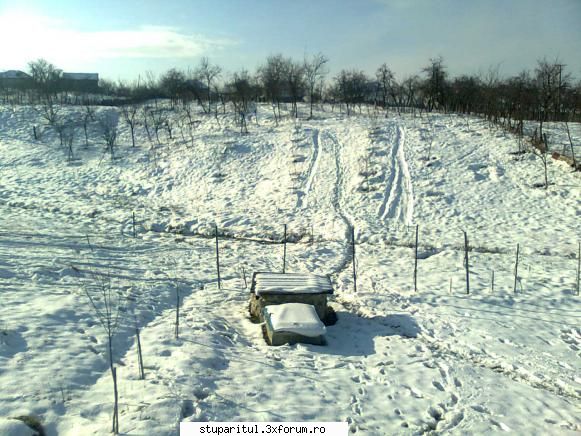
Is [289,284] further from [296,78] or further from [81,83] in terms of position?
[81,83]

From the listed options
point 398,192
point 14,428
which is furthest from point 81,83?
point 14,428

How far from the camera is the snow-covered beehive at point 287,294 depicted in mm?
9109

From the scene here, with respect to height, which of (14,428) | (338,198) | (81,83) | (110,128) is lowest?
(338,198)

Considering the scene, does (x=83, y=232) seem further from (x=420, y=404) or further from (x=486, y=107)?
(x=486, y=107)

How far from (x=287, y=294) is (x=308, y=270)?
13.1 ft

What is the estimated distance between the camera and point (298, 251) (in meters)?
14.9

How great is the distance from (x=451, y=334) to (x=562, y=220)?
10835 millimetres

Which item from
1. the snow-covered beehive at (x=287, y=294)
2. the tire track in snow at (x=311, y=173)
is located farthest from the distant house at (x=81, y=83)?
the snow-covered beehive at (x=287, y=294)

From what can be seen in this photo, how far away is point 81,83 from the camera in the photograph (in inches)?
2188

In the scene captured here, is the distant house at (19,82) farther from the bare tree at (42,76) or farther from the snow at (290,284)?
the snow at (290,284)

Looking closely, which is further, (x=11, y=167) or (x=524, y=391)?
(x=11, y=167)

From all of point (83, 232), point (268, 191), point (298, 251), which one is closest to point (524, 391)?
point (298, 251)

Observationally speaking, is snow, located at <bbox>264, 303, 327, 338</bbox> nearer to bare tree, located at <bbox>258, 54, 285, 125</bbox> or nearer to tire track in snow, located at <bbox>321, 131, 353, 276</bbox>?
tire track in snow, located at <bbox>321, 131, 353, 276</bbox>

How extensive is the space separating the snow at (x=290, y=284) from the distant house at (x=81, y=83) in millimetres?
48987
